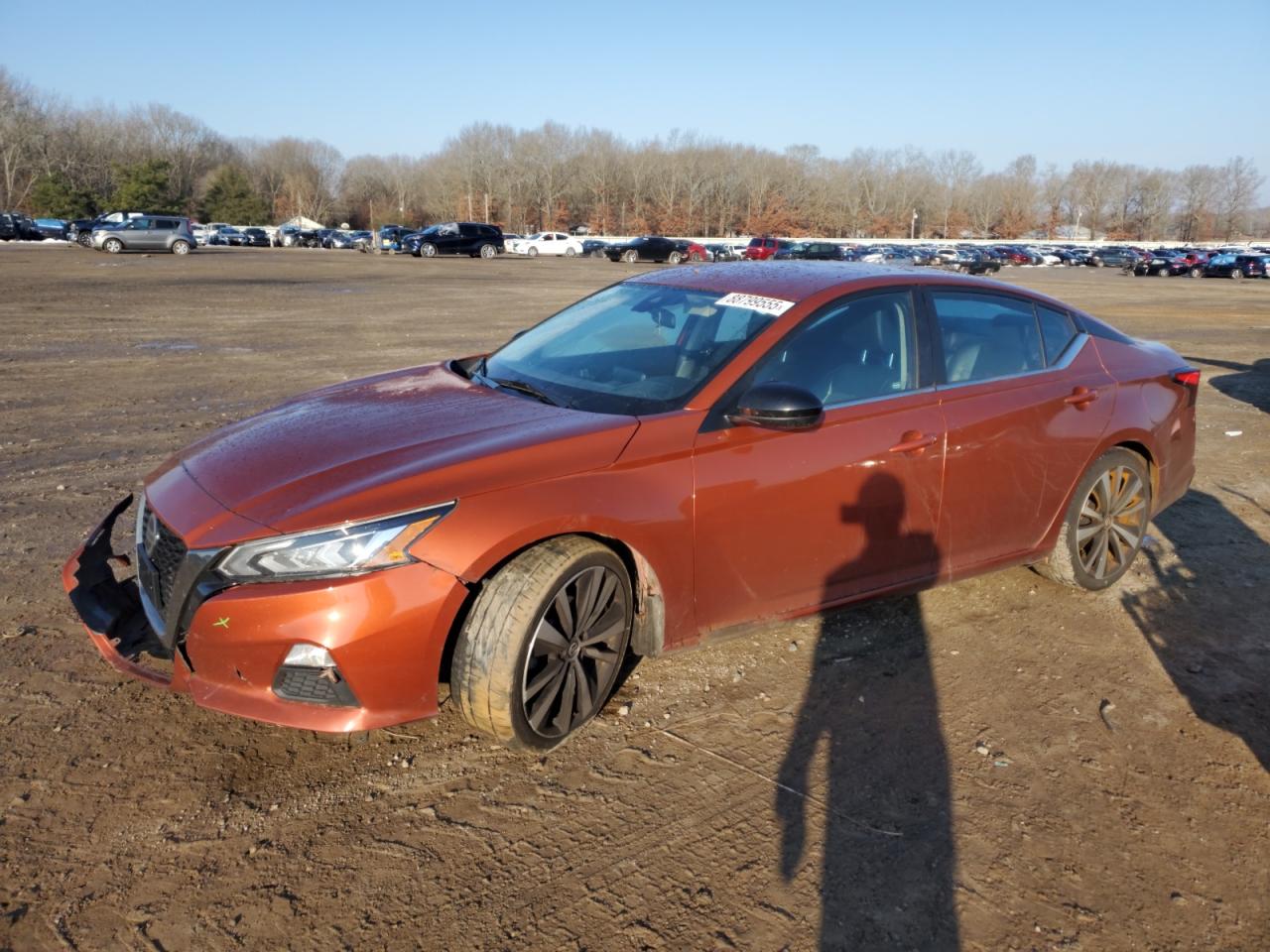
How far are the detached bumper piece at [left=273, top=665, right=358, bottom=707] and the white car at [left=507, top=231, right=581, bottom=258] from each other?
62535mm

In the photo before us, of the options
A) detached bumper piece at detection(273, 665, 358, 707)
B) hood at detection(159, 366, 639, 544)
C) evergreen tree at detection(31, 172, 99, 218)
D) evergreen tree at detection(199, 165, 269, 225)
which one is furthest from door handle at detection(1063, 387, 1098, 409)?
evergreen tree at detection(199, 165, 269, 225)

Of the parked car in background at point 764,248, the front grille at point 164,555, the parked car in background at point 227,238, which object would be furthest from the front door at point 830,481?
the parked car in background at point 227,238

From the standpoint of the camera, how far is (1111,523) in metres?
4.90

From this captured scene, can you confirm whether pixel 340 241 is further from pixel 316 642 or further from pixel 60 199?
Result: pixel 316 642

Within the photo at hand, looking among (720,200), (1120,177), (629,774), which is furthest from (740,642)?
(1120,177)

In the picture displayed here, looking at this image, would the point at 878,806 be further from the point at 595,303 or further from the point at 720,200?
the point at 720,200

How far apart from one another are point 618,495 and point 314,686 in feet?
3.79

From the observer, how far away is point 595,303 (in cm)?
475

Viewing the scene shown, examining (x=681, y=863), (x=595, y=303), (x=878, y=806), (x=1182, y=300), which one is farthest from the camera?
(x=1182, y=300)

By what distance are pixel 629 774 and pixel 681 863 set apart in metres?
0.47

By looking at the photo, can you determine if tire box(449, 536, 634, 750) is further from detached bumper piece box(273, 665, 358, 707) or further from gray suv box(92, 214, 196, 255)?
gray suv box(92, 214, 196, 255)

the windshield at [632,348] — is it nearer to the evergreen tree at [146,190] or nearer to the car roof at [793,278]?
the car roof at [793,278]

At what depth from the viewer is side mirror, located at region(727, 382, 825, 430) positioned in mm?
3430

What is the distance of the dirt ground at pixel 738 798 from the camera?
2.54 metres
